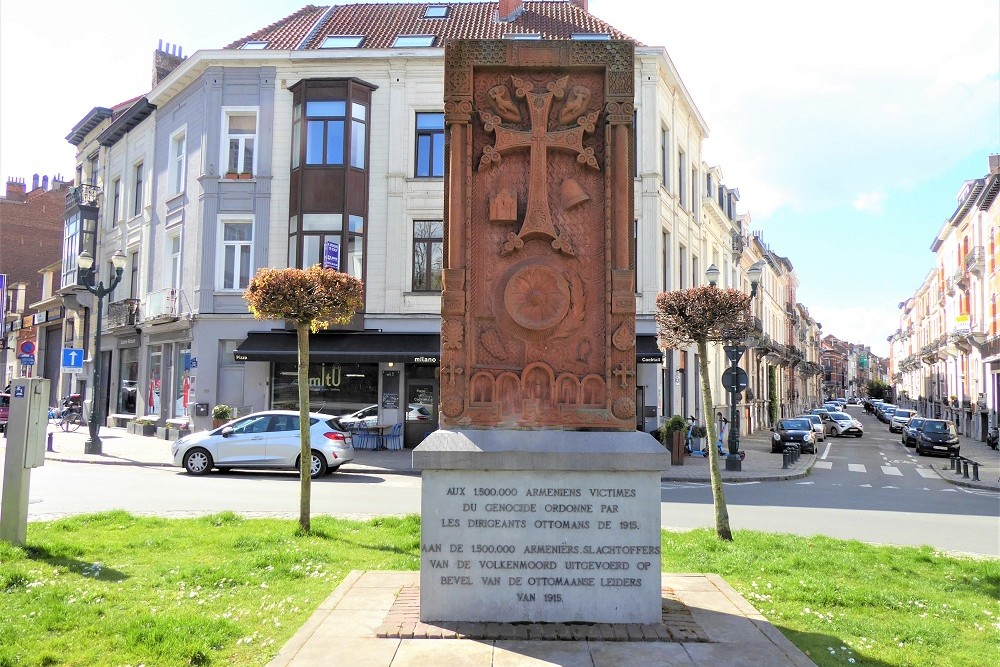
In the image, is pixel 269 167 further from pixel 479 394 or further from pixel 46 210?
pixel 46 210

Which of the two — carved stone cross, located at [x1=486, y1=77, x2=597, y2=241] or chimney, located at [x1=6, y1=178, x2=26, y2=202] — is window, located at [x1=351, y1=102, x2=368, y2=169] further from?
chimney, located at [x1=6, y1=178, x2=26, y2=202]

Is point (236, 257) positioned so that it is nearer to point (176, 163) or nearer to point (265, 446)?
point (176, 163)

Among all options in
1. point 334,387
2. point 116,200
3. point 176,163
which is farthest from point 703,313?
point 116,200

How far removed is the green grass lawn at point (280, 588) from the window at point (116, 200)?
25.7 metres

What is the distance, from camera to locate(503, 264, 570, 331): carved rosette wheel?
6125 millimetres

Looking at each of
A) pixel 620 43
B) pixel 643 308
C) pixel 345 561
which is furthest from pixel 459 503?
pixel 643 308

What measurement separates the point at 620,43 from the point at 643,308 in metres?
18.1

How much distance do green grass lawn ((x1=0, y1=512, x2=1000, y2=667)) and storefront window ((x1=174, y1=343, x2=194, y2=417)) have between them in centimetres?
1560

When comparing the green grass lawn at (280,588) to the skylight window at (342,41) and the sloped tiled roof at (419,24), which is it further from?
the sloped tiled roof at (419,24)

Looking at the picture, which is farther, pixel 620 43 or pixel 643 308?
pixel 643 308

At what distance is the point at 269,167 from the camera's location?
2472 centimetres

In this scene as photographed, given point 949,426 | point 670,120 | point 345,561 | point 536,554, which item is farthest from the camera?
point 949,426

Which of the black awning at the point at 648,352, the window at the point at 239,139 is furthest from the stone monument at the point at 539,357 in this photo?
the window at the point at 239,139

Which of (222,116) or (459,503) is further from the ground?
(222,116)
